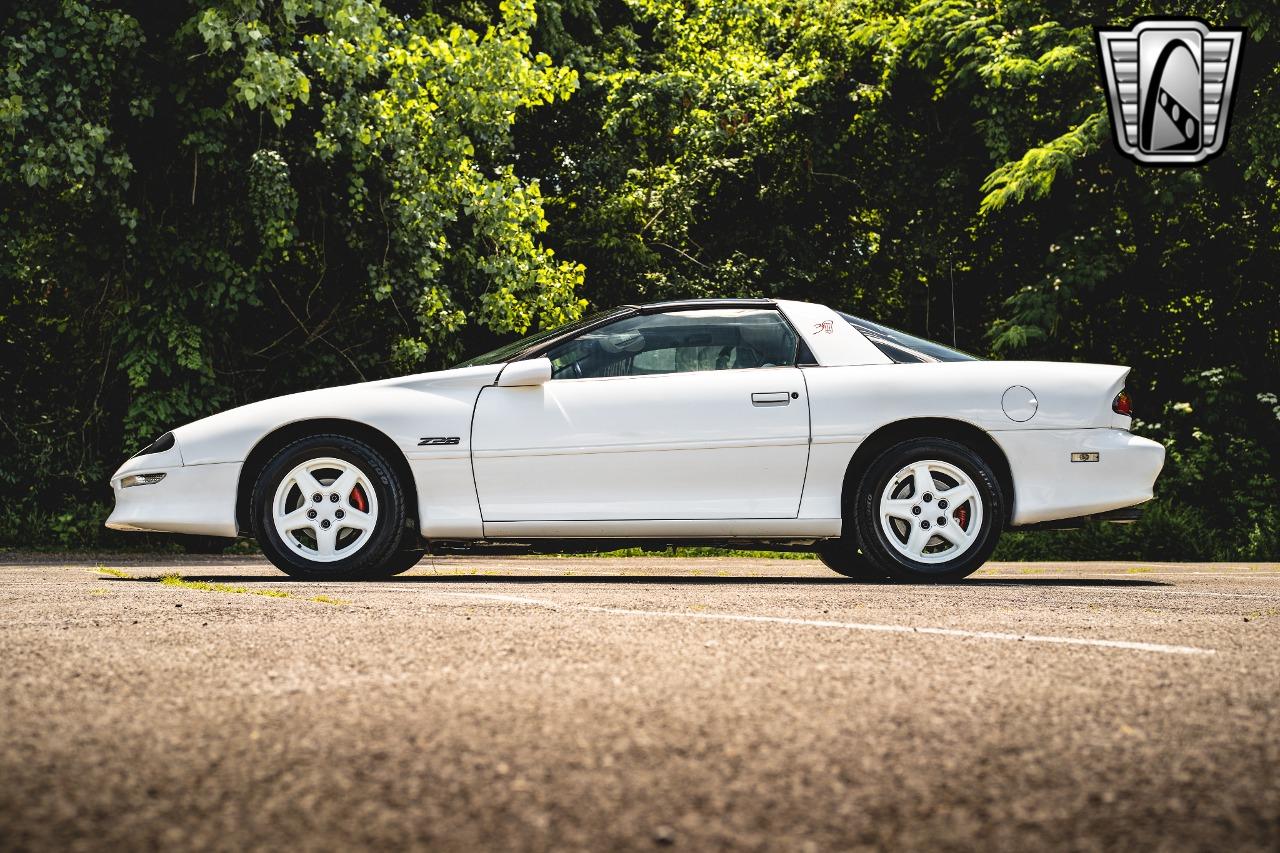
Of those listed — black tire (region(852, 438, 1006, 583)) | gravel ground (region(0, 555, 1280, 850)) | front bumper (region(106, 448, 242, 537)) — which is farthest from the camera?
front bumper (region(106, 448, 242, 537))

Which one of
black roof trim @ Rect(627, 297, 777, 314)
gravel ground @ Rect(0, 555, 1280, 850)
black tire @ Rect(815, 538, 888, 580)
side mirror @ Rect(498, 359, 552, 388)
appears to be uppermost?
black roof trim @ Rect(627, 297, 777, 314)

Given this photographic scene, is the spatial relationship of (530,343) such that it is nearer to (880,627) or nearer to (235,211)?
(880,627)

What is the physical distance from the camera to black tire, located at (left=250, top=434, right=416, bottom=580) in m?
7.19

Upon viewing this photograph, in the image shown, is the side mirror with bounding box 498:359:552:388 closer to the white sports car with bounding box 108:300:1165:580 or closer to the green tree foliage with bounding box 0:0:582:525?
the white sports car with bounding box 108:300:1165:580

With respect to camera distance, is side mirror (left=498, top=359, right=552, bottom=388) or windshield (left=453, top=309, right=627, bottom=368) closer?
side mirror (left=498, top=359, right=552, bottom=388)

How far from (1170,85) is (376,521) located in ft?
37.3

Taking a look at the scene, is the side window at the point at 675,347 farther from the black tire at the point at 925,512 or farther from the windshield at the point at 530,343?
the black tire at the point at 925,512

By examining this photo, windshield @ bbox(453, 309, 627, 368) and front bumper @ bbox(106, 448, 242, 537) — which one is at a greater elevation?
windshield @ bbox(453, 309, 627, 368)

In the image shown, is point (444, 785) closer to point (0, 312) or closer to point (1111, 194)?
point (0, 312)

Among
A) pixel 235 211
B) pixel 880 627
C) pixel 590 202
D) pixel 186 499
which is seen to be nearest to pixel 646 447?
pixel 186 499

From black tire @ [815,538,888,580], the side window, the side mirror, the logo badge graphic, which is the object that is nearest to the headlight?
the side mirror

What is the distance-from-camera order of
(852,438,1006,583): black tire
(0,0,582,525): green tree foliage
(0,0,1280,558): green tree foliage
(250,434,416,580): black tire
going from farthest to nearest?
1. (0,0,1280,558): green tree foliage
2. (0,0,582,525): green tree foliage
3. (250,434,416,580): black tire
4. (852,438,1006,583): black tire

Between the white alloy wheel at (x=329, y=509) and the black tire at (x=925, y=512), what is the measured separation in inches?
95.4

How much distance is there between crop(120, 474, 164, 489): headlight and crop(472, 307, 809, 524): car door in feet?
5.38
